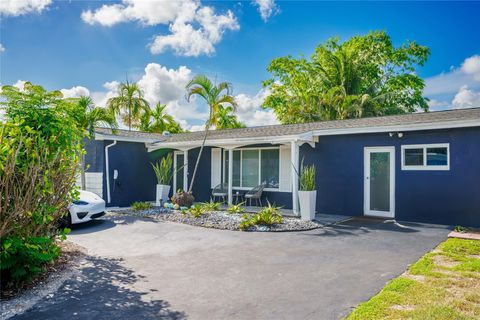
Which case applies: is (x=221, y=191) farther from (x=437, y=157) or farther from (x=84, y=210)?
(x=437, y=157)

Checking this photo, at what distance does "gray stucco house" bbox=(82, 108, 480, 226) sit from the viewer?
28.2ft

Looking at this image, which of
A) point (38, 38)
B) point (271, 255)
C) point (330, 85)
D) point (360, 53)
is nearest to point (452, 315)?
point (271, 255)

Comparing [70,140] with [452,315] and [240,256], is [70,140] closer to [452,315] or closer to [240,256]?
[240,256]

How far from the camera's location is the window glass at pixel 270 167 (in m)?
12.0

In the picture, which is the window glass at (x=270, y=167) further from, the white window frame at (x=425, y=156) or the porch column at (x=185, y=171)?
the white window frame at (x=425, y=156)

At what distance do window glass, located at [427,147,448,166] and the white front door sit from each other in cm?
91

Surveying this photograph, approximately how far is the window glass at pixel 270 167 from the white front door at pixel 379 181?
3166 millimetres

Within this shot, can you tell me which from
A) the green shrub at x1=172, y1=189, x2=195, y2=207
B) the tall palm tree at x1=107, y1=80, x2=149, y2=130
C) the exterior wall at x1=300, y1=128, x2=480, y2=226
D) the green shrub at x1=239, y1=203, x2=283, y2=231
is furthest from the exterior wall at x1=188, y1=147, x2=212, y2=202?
the tall palm tree at x1=107, y1=80, x2=149, y2=130

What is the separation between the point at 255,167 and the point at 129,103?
1475 cm

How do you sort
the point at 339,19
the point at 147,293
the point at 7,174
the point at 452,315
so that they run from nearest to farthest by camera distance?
the point at 452,315, the point at 7,174, the point at 147,293, the point at 339,19

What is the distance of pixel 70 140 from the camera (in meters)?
4.63

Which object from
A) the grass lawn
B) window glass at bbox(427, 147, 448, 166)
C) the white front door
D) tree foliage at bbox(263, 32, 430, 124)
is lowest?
the grass lawn

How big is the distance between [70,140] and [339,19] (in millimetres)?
17476

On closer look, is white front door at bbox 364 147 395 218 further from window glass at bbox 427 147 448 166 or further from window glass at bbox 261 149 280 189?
window glass at bbox 261 149 280 189
